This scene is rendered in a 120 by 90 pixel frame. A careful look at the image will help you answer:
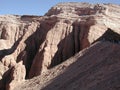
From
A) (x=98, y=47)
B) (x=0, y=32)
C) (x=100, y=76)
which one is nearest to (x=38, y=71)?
(x=98, y=47)

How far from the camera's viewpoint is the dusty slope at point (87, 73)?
38.8 metres

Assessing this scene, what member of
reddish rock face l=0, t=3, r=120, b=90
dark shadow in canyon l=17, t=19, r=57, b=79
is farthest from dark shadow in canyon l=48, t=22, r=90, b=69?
dark shadow in canyon l=17, t=19, r=57, b=79

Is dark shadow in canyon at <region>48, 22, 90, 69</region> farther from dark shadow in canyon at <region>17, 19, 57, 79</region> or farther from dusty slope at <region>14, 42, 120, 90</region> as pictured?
dusty slope at <region>14, 42, 120, 90</region>

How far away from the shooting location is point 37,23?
7006cm

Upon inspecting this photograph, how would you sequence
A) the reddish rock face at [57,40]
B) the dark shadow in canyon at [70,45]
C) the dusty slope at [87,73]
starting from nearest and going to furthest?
the dusty slope at [87,73], the reddish rock face at [57,40], the dark shadow in canyon at [70,45]

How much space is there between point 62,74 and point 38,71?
9008 mm

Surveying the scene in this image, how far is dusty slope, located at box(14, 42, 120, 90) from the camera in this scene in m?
38.8

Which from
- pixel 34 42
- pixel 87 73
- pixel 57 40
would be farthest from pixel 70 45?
pixel 87 73

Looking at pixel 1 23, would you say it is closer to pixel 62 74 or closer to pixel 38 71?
pixel 38 71

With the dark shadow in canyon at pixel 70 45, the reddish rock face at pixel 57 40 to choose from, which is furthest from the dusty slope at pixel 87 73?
the dark shadow in canyon at pixel 70 45

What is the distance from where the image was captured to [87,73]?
45594 millimetres

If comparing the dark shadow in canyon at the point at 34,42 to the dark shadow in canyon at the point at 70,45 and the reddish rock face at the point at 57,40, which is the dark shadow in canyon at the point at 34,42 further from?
the dark shadow in canyon at the point at 70,45

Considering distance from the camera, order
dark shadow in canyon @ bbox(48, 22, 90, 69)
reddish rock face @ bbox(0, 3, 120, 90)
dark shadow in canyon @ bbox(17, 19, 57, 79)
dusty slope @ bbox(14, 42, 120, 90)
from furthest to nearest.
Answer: dark shadow in canyon @ bbox(17, 19, 57, 79) → dark shadow in canyon @ bbox(48, 22, 90, 69) → reddish rock face @ bbox(0, 3, 120, 90) → dusty slope @ bbox(14, 42, 120, 90)

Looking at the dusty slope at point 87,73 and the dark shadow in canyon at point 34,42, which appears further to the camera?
the dark shadow in canyon at point 34,42
